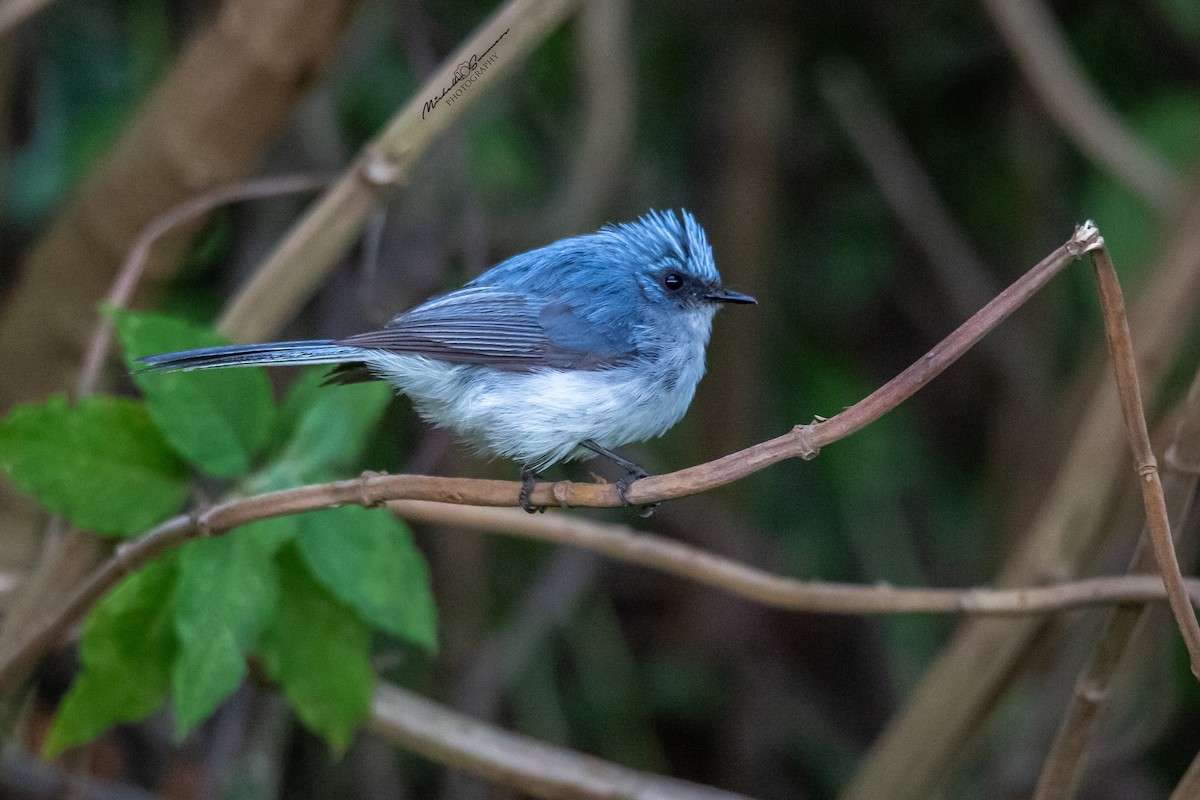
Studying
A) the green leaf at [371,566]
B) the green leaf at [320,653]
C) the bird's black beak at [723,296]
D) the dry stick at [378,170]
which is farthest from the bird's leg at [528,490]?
the dry stick at [378,170]

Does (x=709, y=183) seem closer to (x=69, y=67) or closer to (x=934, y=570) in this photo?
(x=934, y=570)

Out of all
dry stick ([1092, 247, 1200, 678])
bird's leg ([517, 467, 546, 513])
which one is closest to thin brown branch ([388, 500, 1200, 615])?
bird's leg ([517, 467, 546, 513])

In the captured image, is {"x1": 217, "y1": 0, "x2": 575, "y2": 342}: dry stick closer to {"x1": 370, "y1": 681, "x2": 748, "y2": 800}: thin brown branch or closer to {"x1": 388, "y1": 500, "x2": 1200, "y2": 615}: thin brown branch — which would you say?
{"x1": 388, "y1": 500, "x2": 1200, "y2": 615}: thin brown branch

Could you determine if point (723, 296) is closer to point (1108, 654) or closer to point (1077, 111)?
point (1108, 654)

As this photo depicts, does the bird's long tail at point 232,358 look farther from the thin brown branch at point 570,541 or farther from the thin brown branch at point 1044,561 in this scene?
the thin brown branch at point 1044,561

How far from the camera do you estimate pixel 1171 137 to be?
3.97 metres

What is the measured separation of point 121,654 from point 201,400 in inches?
18.8

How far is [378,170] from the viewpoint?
265 centimetres

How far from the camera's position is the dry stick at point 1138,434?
1.53 m

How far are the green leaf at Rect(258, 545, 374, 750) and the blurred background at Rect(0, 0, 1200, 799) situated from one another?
3.84ft

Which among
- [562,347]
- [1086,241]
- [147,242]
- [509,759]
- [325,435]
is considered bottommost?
[509,759]

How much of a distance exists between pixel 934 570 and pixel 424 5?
9.05 ft

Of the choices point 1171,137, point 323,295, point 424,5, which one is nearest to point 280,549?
point 323,295

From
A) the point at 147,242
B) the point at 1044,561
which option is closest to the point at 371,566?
the point at 147,242
